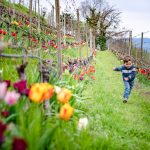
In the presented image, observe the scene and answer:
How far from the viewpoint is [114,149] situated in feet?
14.5

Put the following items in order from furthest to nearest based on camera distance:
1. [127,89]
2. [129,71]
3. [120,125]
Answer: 1. [129,71]
2. [127,89]
3. [120,125]

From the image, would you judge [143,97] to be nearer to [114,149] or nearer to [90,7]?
[114,149]

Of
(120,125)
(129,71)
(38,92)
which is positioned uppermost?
(38,92)

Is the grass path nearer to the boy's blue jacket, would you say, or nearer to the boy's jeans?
the boy's jeans

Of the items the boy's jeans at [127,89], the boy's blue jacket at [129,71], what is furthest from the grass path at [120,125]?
the boy's blue jacket at [129,71]

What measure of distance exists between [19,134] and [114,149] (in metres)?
1.90

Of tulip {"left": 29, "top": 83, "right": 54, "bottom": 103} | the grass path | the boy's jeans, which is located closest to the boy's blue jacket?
the boy's jeans

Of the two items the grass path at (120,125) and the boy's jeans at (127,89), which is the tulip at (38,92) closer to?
the grass path at (120,125)

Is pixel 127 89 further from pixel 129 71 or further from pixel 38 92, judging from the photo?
pixel 38 92

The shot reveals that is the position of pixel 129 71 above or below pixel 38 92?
below

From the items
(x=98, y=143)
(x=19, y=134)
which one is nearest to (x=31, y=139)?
(x=19, y=134)

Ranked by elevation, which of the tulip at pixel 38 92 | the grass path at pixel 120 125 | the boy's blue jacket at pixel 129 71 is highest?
the tulip at pixel 38 92

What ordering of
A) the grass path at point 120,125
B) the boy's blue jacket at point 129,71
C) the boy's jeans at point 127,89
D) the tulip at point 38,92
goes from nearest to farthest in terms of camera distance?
the tulip at point 38,92, the grass path at point 120,125, the boy's jeans at point 127,89, the boy's blue jacket at point 129,71

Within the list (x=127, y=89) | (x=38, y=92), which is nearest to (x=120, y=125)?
(x=127, y=89)
